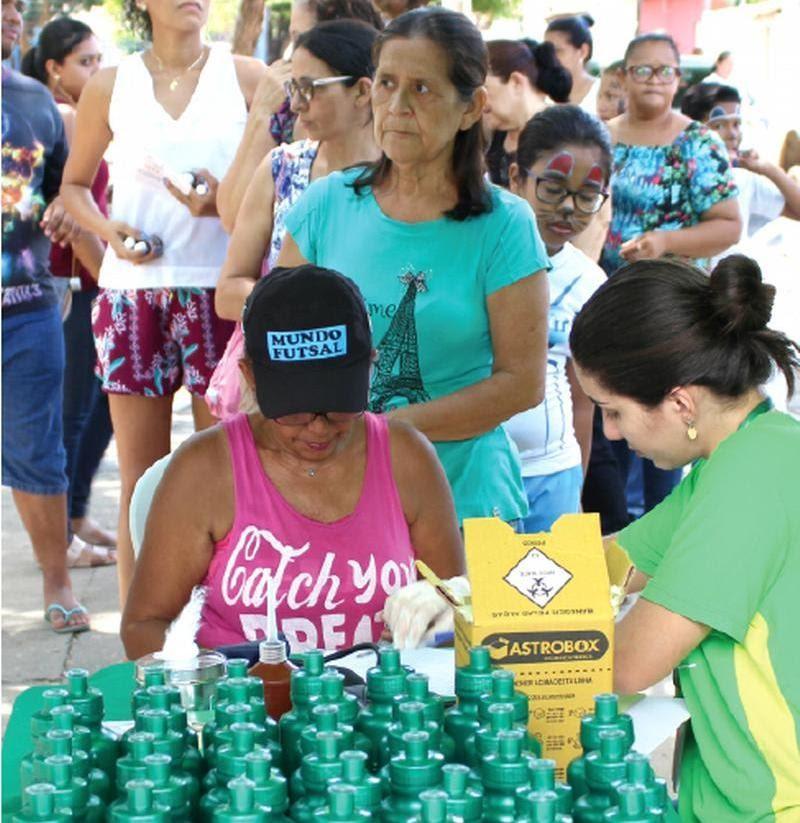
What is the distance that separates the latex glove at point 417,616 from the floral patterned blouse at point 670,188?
3.28m

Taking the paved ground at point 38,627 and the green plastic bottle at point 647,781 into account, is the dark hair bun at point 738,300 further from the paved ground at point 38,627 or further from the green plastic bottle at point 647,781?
the paved ground at point 38,627

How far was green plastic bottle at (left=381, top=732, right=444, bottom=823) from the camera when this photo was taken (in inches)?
57.9

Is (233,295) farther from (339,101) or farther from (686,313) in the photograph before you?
(686,313)

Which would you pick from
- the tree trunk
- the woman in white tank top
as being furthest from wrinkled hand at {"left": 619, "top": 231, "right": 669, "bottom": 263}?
the tree trunk

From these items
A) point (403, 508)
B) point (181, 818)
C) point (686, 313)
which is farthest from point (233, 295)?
point (181, 818)

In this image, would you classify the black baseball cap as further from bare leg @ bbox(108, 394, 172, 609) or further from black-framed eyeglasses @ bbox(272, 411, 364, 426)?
bare leg @ bbox(108, 394, 172, 609)

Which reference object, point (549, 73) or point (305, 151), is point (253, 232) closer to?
point (305, 151)

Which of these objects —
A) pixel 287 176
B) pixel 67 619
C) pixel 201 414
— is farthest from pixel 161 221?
pixel 67 619

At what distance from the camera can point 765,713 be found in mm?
2002

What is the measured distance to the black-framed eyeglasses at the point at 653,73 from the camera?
5.77 m

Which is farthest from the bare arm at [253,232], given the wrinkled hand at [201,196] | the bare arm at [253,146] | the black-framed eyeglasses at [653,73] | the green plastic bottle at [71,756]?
the green plastic bottle at [71,756]

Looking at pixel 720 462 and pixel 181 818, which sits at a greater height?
pixel 720 462

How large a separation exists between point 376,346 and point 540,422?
751mm

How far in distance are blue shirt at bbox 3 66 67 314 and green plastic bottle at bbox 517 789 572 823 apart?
3.72 metres
